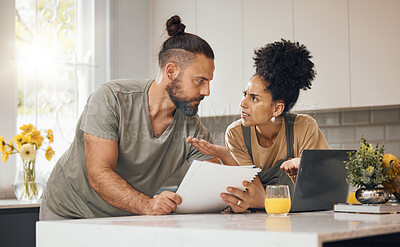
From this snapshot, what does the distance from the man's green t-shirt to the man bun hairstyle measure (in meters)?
0.24

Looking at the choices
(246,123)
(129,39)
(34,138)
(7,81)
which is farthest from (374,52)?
(7,81)

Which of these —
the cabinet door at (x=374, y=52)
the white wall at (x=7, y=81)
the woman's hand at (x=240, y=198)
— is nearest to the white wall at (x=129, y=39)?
the white wall at (x=7, y=81)

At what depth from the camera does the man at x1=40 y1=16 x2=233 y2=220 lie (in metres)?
2.09

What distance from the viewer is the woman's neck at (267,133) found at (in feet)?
8.46

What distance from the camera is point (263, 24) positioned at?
3965 millimetres

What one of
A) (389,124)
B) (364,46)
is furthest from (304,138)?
(389,124)

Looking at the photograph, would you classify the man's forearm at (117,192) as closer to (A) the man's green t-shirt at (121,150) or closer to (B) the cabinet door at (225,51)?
(A) the man's green t-shirt at (121,150)

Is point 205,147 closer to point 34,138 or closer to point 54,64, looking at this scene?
point 34,138

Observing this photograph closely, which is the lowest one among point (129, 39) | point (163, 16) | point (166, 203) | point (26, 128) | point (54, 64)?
point (166, 203)

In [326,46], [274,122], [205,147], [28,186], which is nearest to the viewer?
[205,147]

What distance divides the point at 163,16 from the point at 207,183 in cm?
298

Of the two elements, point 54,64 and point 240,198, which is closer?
point 240,198

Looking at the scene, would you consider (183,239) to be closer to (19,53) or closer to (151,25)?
(19,53)

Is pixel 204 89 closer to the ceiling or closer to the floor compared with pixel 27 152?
closer to the ceiling
